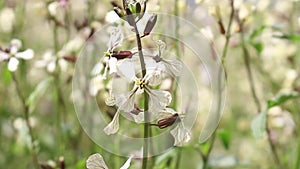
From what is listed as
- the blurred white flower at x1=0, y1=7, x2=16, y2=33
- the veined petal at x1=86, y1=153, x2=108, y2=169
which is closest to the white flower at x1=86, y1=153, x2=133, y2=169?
the veined petal at x1=86, y1=153, x2=108, y2=169

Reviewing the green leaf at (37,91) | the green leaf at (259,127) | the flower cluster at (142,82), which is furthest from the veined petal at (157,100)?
the green leaf at (37,91)

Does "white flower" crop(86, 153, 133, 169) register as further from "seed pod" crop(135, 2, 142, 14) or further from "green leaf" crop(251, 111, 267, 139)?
"green leaf" crop(251, 111, 267, 139)

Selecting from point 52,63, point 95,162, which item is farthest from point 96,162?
point 52,63

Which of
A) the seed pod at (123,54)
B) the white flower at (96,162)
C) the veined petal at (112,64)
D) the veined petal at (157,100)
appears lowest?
the white flower at (96,162)

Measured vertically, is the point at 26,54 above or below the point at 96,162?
above

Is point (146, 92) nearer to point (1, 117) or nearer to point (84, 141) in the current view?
point (84, 141)

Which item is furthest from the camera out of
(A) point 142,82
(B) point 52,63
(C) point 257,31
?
(B) point 52,63

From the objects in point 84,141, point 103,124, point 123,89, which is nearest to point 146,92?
point 123,89

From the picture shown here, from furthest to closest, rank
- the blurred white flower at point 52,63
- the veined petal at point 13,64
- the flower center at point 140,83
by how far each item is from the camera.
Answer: the blurred white flower at point 52,63, the veined petal at point 13,64, the flower center at point 140,83

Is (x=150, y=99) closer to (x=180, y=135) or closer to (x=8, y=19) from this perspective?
(x=180, y=135)

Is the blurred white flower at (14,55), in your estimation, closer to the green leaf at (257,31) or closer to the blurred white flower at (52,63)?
the blurred white flower at (52,63)
